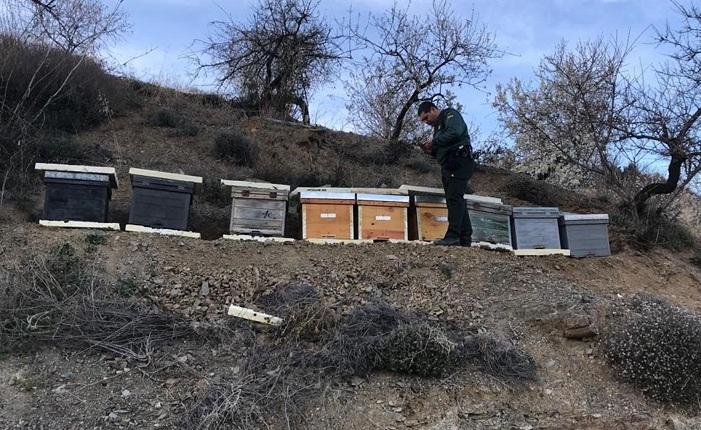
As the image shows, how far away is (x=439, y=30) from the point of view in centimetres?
1428

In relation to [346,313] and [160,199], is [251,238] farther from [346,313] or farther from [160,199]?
[346,313]

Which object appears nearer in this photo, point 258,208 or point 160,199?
point 160,199

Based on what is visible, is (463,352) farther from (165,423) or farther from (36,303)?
(36,303)

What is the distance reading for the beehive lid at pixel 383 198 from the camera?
8352 millimetres

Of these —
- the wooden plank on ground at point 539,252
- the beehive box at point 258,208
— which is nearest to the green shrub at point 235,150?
the beehive box at point 258,208

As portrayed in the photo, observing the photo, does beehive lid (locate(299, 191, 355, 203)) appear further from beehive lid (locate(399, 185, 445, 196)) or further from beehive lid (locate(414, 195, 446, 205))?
beehive lid (locate(414, 195, 446, 205))

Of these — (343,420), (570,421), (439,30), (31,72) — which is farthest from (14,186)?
(439,30)

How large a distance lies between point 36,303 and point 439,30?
34.5 feet

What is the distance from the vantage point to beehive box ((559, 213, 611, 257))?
30.2ft

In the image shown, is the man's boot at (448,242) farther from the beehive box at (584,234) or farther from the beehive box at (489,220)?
the beehive box at (584,234)

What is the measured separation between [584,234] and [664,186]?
2.57m

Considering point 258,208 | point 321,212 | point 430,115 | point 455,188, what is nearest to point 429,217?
point 455,188

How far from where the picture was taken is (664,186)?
10.9 m

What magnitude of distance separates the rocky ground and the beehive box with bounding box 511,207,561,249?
389mm
